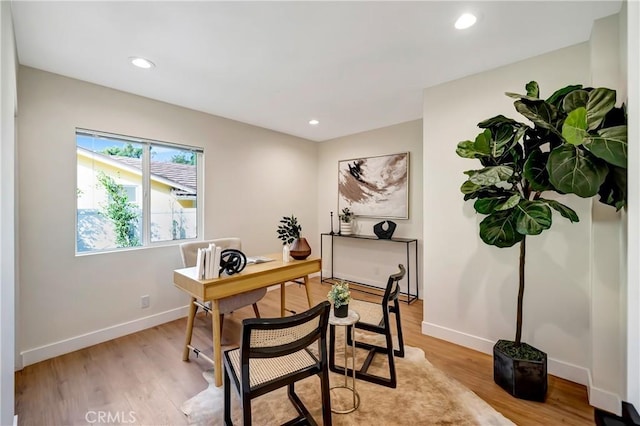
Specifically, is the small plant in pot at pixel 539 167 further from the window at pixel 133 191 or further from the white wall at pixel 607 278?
the window at pixel 133 191

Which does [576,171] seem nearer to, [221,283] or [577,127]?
[577,127]

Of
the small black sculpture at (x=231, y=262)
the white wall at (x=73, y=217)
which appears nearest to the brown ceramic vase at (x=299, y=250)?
the small black sculpture at (x=231, y=262)

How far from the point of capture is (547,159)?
1.66 meters

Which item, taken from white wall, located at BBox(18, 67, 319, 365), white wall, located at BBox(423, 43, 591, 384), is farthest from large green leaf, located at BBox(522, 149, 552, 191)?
white wall, located at BBox(18, 67, 319, 365)

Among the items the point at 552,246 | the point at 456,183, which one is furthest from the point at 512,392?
the point at 456,183

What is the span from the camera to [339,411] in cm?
181

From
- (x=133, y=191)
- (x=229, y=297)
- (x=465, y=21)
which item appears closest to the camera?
(x=465, y=21)

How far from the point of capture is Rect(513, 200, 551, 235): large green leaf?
1.69 meters

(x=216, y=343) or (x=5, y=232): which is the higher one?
(x=5, y=232)

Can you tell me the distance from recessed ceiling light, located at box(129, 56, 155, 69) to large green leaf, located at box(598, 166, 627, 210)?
3311mm

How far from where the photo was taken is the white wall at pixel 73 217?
94.0 inches

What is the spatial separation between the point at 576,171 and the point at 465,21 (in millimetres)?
1173

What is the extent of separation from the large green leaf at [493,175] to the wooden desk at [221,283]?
1744 millimetres

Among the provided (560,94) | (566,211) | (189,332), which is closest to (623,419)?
(566,211)
